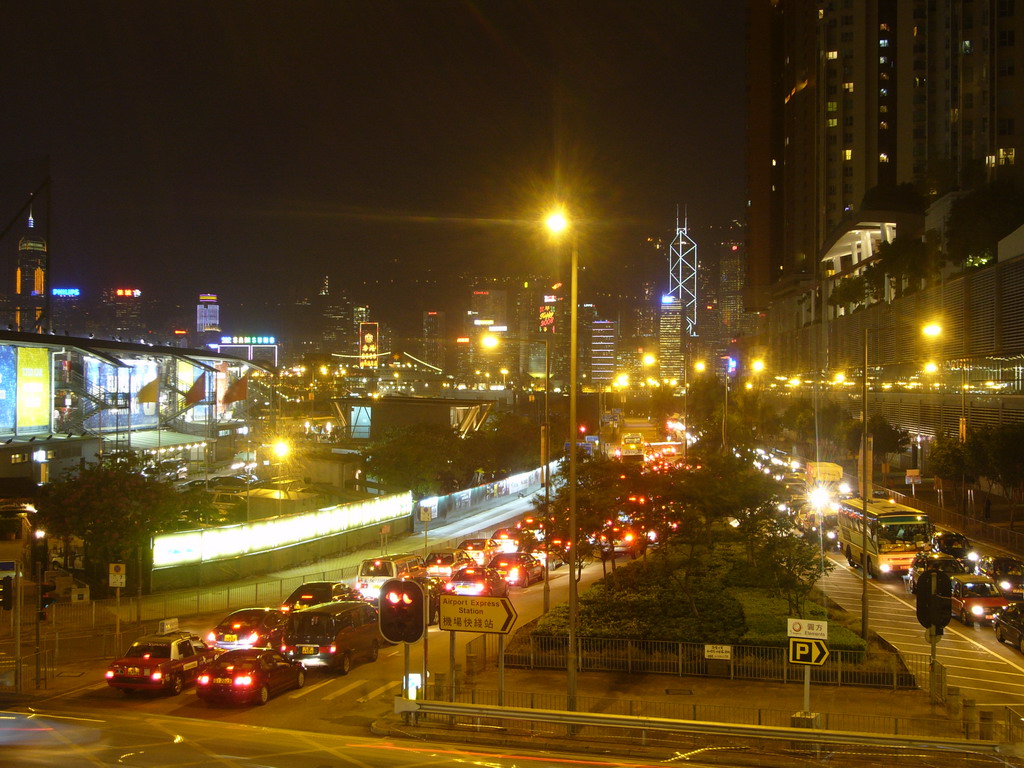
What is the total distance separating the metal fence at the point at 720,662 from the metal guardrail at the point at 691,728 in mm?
4688

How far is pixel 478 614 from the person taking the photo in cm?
1473

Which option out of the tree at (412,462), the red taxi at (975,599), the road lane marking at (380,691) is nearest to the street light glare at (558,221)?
the road lane marking at (380,691)

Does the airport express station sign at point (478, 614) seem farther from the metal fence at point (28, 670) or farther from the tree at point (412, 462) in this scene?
the tree at point (412, 462)

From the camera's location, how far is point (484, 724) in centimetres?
1484

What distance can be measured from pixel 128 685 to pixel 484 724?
7.81 metres

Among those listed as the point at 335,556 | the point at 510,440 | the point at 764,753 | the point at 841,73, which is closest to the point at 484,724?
the point at 764,753

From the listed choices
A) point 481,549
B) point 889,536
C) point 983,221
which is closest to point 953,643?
point 889,536

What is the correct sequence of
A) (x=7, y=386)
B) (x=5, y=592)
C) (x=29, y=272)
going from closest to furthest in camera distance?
1. (x=5, y=592)
2. (x=7, y=386)
3. (x=29, y=272)

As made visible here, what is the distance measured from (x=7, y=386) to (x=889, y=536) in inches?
1683

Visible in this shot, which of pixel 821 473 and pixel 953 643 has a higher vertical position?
pixel 821 473

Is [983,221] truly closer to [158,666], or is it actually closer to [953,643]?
[953,643]

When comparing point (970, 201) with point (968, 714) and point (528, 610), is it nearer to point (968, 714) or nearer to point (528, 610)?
point (528, 610)

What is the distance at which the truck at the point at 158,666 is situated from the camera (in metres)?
17.9

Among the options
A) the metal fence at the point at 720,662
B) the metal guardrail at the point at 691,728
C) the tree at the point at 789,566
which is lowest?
the metal fence at the point at 720,662
